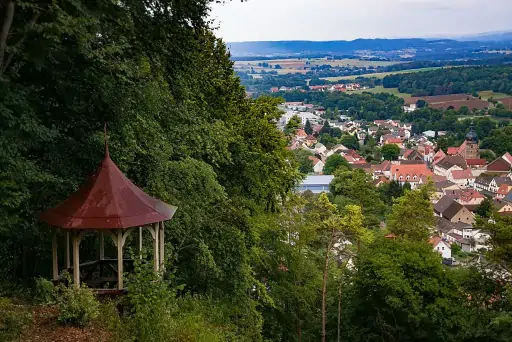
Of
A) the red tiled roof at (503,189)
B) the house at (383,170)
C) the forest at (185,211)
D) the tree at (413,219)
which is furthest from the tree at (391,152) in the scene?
the forest at (185,211)

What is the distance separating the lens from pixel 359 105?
181000 millimetres

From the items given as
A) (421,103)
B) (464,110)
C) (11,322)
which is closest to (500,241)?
(11,322)

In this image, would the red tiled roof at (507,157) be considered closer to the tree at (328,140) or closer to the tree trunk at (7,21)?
the tree at (328,140)

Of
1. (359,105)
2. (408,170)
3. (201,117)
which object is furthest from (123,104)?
(359,105)

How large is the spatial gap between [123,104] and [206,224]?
11.6 ft

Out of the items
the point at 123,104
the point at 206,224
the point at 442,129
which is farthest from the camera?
the point at 442,129

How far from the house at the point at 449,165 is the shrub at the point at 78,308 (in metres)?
91.6

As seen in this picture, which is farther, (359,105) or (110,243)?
(359,105)

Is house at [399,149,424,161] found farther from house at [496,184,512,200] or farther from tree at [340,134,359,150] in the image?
house at [496,184,512,200]

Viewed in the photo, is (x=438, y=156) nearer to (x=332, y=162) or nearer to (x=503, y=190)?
(x=332, y=162)

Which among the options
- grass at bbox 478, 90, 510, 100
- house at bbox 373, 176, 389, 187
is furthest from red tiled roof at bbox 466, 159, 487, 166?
grass at bbox 478, 90, 510, 100

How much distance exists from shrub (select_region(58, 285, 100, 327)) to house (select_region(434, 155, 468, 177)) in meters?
91.6

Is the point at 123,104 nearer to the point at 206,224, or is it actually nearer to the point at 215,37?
the point at 206,224

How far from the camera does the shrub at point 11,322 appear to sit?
24.3 ft
